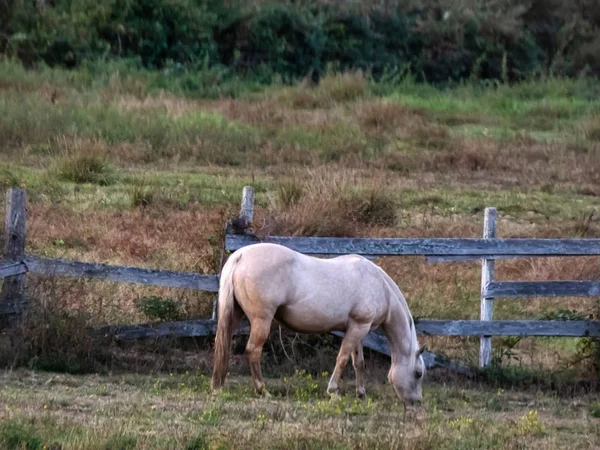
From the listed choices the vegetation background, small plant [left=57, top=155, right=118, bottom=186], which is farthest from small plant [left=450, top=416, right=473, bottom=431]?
small plant [left=57, top=155, right=118, bottom=186]

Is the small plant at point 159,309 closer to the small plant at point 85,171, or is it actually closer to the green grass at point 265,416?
the green grass at point 265,416

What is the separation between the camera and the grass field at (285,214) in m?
7.79

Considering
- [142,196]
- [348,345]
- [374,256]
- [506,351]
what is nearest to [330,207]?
[374,256]

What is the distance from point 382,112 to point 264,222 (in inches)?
461

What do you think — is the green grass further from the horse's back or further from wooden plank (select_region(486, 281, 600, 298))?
wooden plank (select_region(486, 281, 600, 298))

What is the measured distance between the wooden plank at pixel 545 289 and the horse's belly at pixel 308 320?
1988 millimetres

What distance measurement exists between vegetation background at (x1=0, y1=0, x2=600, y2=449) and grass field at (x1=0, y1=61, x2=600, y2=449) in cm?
4

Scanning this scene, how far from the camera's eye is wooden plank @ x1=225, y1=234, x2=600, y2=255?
10102 mm

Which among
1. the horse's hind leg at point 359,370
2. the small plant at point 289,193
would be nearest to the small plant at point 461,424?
the horse's hind leg at point 359,370

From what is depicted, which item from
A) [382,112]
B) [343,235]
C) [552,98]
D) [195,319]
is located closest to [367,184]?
[343,235]

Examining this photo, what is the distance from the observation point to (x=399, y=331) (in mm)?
9305

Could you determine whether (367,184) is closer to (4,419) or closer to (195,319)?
(195,319)

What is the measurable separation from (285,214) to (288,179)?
3003mm

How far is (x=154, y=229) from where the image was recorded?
13688 mm
